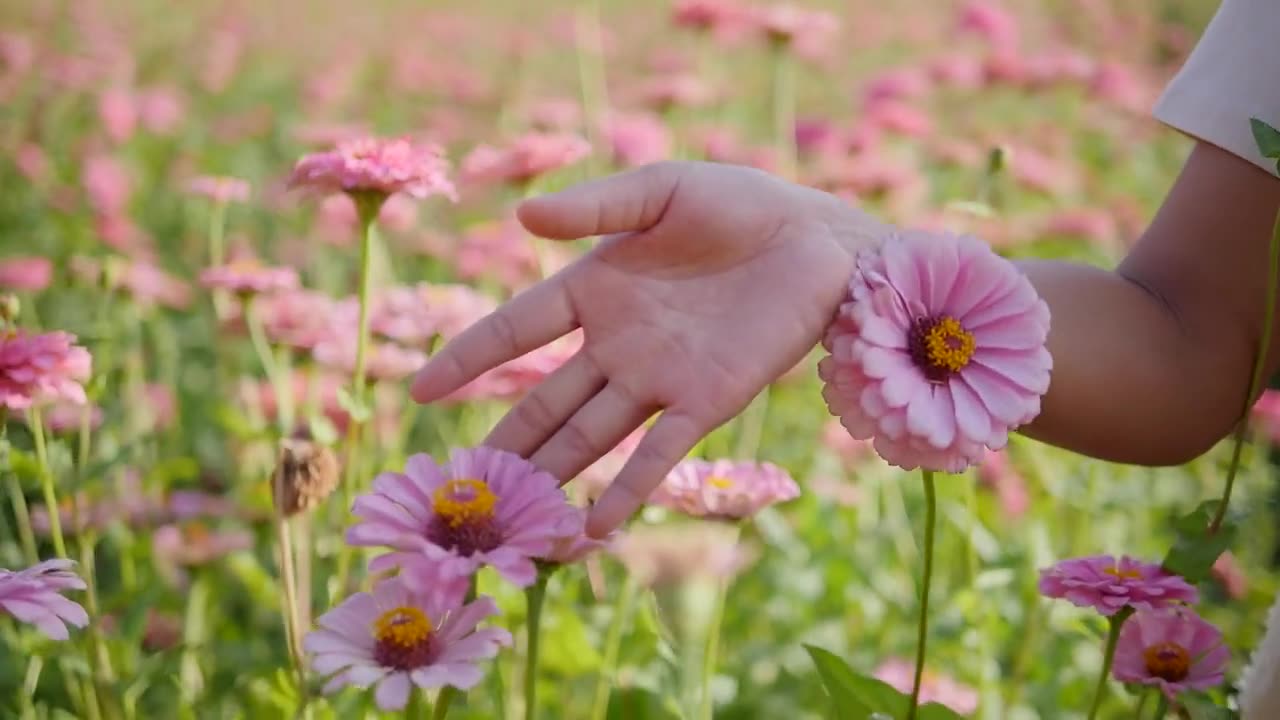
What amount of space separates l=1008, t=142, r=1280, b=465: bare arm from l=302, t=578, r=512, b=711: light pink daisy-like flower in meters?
0.34

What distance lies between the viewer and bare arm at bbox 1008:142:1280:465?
0.66m

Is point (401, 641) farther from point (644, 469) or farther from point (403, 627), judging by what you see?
point (644, 469)

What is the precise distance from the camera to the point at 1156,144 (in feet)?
8.34

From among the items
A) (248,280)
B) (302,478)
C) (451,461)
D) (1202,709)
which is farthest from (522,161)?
(1202,709)

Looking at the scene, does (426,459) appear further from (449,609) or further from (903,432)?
(903,432)

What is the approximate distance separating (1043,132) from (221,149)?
139 cm

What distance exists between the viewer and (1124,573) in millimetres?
558

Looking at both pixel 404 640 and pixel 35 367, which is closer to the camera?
pixel 404 640

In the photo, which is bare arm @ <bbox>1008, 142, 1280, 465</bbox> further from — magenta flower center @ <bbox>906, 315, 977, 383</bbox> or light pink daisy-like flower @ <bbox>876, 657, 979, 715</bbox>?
light pink daisy-like flower @ <bbox>876, 657, 979, 715</bbox>

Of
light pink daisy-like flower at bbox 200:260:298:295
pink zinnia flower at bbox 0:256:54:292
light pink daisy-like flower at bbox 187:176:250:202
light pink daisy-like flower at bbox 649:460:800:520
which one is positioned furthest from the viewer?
pink zinnia flower at bbox 0:256:54:292

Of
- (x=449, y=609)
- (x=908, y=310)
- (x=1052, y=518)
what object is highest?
(x=908, y=310)

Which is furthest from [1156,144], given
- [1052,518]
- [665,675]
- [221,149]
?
[665,675]

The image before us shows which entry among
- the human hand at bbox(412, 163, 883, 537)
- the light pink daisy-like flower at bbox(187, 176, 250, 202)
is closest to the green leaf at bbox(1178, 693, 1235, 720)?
the human hand at bbox(412, 163, 883, 537)

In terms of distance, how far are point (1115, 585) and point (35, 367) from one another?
19.8 inches
